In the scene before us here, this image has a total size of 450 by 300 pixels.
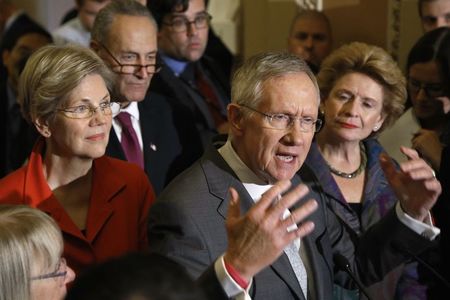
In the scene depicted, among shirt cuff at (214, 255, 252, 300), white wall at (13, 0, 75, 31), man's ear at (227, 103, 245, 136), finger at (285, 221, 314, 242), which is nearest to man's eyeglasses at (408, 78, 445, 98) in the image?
man's ear at (227, 103, 245, 136)

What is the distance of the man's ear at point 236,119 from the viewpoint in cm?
271

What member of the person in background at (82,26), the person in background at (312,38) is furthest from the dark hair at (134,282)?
the person in background at (82,26)

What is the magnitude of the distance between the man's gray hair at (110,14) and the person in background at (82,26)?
1.07m

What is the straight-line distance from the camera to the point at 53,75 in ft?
9.46

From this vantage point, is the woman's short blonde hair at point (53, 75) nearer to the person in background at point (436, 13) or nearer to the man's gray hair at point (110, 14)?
the man's gray hair at point (110, 14)

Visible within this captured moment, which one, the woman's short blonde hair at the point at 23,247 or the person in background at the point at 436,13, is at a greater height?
the woman's short blonde hair at the point at 23,247

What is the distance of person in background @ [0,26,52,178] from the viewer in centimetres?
445

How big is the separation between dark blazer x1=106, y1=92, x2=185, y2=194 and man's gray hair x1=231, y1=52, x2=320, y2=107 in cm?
88

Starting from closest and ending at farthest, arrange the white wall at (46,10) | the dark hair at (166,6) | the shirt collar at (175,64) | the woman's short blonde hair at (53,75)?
1. the woman's short blonde hair at (53,75)
2. the dark hair at (166,6)
3. the shirt collar at (175,64)
4. the white wall at (46,10)

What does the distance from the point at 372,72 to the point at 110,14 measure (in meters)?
0.99

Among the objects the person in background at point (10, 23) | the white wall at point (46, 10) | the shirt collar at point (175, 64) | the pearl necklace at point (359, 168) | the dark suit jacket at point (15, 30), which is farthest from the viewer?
the white wall at point (46, 10)

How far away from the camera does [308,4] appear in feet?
16.7

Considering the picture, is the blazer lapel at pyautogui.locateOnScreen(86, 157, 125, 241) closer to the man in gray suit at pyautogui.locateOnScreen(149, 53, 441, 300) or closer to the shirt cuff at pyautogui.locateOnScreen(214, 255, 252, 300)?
the man in gray suit at pyautogui.locateOnScreen(149, 53, 441, 300)

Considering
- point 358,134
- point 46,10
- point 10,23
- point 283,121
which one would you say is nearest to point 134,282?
point 283,121
